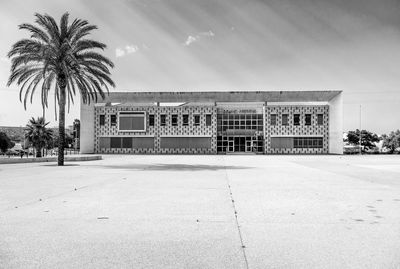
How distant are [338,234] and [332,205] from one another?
114 inches

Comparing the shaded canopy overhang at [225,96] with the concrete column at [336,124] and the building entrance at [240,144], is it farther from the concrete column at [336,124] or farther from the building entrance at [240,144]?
the building entrance at [240,144]

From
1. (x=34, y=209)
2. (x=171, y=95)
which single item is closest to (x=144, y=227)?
(x=34, y=209)

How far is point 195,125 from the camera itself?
56.1 meters

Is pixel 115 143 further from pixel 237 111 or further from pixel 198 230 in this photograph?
pixel 198 230

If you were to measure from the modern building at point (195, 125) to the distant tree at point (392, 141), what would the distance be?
46689 millimetres

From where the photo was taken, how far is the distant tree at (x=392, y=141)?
9069 cm

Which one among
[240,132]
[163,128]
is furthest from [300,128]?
[163,128]

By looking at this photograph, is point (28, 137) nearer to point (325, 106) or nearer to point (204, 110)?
point (204, 110)

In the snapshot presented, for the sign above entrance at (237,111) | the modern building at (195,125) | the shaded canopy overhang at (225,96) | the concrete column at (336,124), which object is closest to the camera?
the concrete column at (336,124)

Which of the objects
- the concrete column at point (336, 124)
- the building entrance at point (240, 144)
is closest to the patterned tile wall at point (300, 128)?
the concrete column at point (336, 124)

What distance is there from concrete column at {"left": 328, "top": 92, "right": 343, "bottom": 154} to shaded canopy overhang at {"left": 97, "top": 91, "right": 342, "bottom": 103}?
3.29ft

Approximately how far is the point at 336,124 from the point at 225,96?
57.8 ft

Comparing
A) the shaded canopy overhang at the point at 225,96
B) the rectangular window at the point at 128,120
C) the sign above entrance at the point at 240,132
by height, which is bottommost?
the sign above entrance at the point at 240,132

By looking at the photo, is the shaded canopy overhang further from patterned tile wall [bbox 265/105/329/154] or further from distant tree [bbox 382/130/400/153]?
distant tree [bbox 382/130/400/153]
